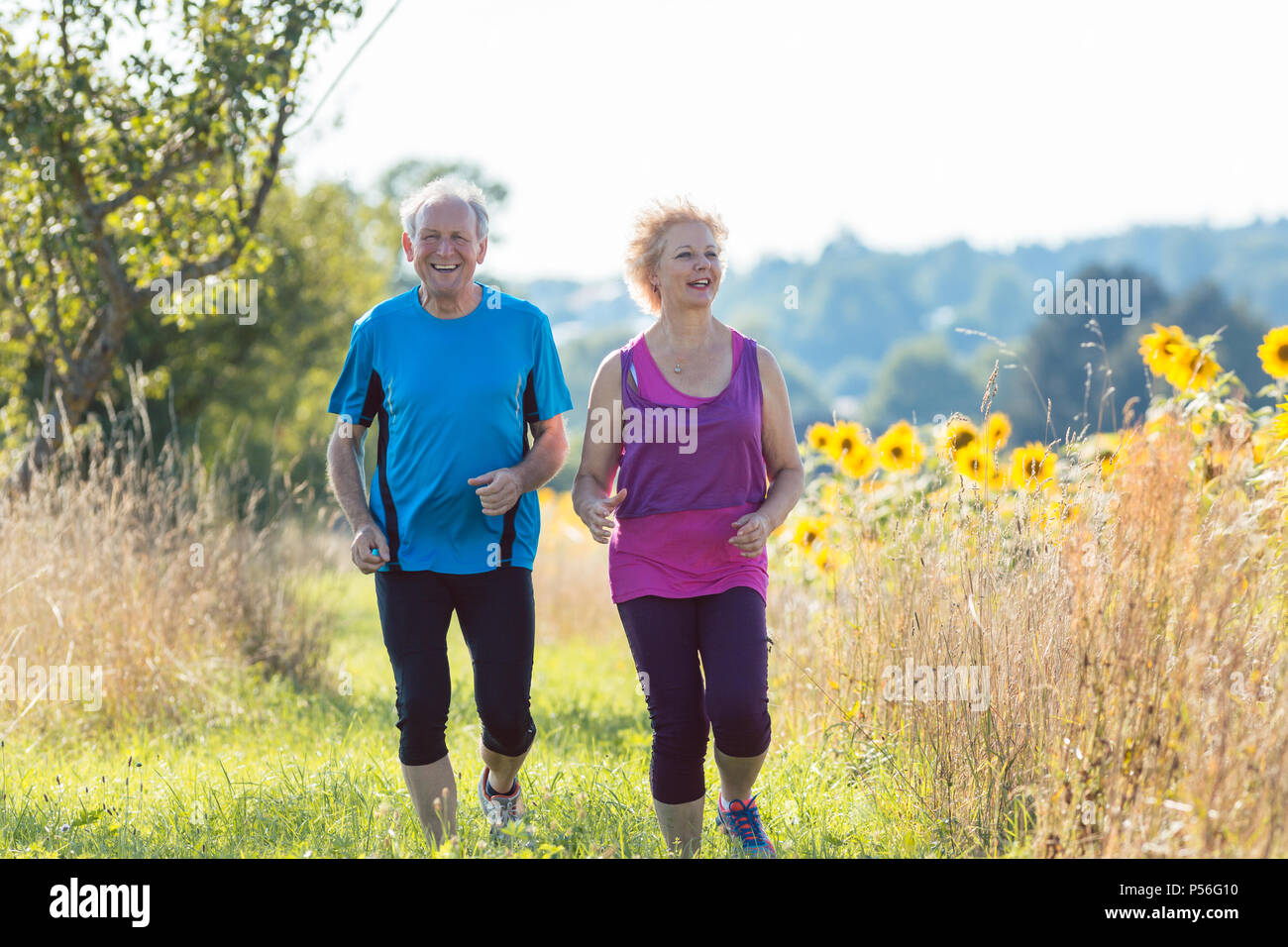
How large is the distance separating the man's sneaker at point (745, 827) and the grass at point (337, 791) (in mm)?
60

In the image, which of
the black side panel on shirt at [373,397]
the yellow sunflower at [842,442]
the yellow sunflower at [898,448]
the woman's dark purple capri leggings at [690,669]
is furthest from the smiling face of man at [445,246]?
the yellow sunflower at [842,442]

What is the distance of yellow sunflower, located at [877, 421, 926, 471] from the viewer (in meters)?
5.76

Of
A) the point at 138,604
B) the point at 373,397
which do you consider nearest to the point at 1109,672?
the point at 373,397

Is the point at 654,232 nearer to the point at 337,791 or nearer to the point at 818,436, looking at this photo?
the point at 337,791

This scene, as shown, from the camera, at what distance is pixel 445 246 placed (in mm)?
3438

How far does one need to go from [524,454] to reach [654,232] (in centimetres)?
79

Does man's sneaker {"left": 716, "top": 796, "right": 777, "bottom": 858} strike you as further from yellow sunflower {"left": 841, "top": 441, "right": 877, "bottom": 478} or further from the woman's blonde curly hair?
yellow sunflower {"left": 841, "top": 441, "right": 877, "bottom": 478}

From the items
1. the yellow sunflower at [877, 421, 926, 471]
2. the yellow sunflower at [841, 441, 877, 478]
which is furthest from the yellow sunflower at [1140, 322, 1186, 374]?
the yellow sunflower at [841, 441, 877, 478]

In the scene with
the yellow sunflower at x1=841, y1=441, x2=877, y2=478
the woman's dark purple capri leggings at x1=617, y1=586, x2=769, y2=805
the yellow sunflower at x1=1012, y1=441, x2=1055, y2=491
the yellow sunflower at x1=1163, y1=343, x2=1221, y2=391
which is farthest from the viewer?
the yellow sunflower at x1=841, y1=441, x2=877, y2=478

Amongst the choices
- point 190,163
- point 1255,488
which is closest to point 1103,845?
point 1255,488

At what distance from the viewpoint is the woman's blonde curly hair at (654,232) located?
11.8 ft

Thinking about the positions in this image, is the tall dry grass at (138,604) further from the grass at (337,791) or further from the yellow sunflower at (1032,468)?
the yellow sunflower at (1032,468)
